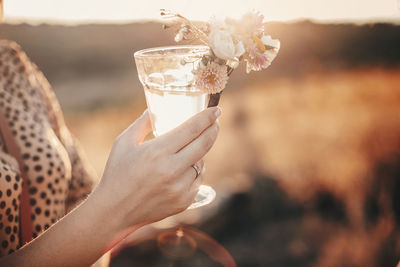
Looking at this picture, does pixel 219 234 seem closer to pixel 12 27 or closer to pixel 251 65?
pixel 251 65

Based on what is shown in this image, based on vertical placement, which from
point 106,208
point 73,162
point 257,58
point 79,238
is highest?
point 257,58

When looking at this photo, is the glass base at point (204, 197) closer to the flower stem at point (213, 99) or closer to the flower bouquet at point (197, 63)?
the flower bouquet at point (197, 63)

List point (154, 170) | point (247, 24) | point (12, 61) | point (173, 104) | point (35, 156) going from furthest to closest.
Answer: point (12, 61) → point (35, 156) → point (173, 104) → point (247, 24) → point (154, 170)

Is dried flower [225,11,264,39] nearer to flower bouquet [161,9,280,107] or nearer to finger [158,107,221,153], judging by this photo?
flower bouquet [161,9,280,107]

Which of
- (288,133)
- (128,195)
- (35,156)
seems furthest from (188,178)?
(288,133)

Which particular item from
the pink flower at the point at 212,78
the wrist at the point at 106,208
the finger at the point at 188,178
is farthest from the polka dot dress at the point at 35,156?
the pink flower at the point at 212,78

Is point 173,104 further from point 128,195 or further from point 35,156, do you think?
point 35,156

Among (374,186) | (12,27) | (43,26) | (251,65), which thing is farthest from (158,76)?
(43,26)

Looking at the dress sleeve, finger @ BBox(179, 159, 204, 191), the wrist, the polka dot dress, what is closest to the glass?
finger @ BBox(179, 159, 204, 191)
